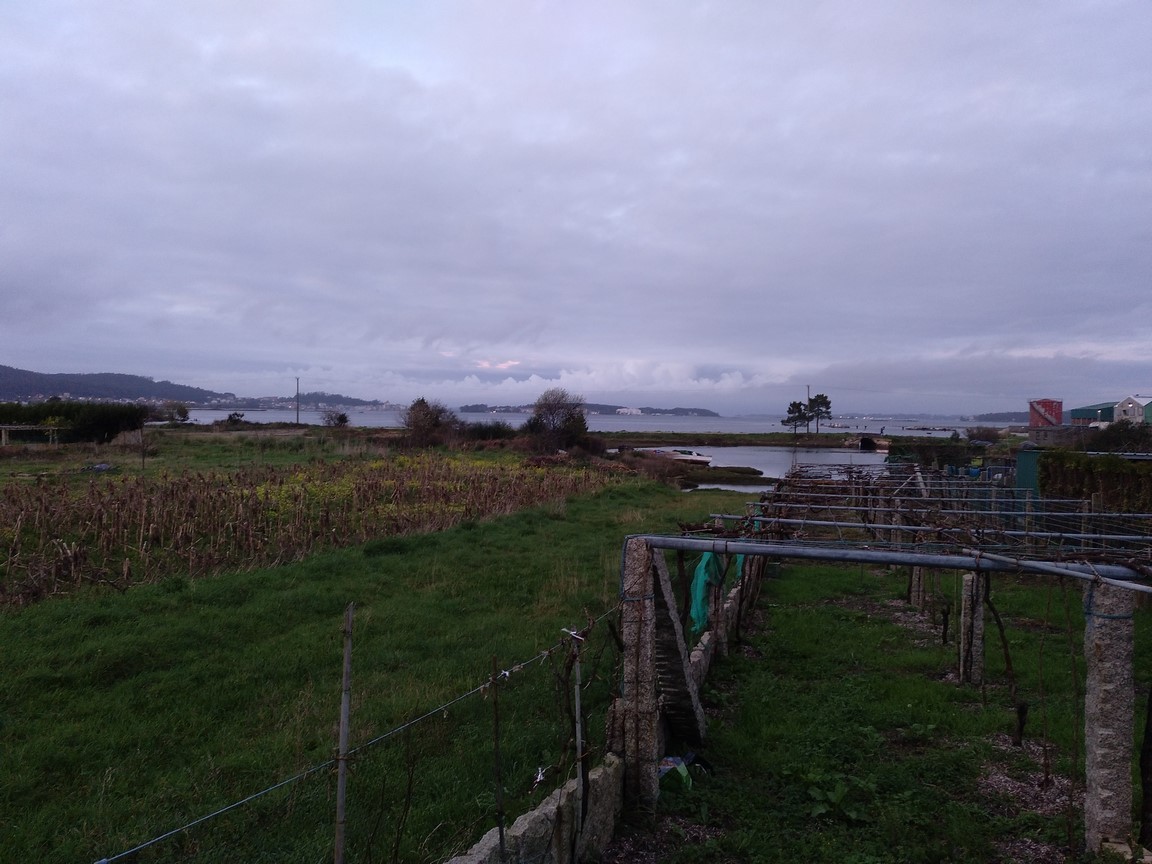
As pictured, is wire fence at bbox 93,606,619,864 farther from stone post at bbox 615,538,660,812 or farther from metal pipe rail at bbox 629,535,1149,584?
metal pipe rail at bbox 629,535,1149,584

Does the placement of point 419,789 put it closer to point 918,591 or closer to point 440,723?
point 440,723

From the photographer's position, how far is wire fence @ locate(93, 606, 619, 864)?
3945 mm

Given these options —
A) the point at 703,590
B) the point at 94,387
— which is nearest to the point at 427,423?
the point at 703,590

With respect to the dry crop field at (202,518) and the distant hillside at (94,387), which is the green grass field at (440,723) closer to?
the dry crop field at (202,518)

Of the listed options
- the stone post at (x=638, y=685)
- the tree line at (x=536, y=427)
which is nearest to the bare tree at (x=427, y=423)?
the tree line at (x=536, y=427)

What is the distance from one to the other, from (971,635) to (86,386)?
188 metres

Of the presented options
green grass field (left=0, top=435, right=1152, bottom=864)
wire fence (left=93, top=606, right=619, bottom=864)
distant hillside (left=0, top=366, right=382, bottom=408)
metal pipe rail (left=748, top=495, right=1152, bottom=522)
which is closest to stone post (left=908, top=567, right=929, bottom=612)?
green grass field (left=0, top=435, right=1152, bottom=864)

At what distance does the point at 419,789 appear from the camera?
15.6 ft

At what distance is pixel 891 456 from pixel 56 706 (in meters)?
29.5

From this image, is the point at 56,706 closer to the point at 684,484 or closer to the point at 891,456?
the point at 891,456

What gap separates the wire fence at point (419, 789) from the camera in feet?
12.9

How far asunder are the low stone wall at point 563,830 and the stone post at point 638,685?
14 centimetres

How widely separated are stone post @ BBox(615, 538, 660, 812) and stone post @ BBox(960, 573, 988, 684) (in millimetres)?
4054

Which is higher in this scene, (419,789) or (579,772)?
(579,772)
